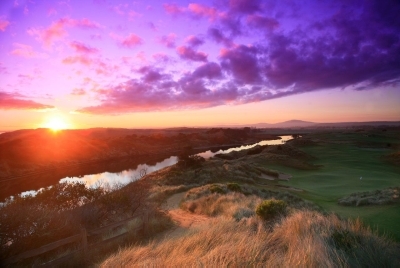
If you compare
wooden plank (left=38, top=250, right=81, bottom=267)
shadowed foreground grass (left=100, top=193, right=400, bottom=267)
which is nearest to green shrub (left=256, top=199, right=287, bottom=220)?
shadowed foreground grass (left=100, top=193, right=400, bottom=267)

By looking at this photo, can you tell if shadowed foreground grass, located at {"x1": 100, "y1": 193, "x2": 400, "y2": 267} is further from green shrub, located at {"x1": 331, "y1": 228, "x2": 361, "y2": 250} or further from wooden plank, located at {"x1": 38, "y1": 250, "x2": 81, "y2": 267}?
wooden plank, located at {"x1": 38, "y1": 250, "x2": 81, "y2": 267}

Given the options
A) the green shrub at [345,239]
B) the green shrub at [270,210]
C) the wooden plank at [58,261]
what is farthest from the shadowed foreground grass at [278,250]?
the green shrub at [270,210]

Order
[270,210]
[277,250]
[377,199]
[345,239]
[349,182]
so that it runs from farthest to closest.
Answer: [349,182] < [377,199] < [270,210] < [345,239] < [277,250]

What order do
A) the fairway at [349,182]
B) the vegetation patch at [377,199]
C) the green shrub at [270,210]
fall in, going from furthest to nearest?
the vegetation patch at [377,199] → the fairway at [349,182] → the green shrub at [270,210]

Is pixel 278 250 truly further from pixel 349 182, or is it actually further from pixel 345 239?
pixel 349 182

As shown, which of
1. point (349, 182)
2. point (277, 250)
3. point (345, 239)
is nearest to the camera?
point (277, 250)

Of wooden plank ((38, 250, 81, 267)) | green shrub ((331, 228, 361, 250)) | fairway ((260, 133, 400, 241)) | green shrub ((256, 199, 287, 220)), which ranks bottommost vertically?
fairway ((260, 133, 400, 241))

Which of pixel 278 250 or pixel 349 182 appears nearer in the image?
pixel 278 250

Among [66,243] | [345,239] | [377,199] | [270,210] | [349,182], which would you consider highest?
[345,239]

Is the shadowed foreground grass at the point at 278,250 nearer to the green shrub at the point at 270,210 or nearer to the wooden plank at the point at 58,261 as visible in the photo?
the wooden plank at the point at 58,261

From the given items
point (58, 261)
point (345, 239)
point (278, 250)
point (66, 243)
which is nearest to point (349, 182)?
point (345, 239)

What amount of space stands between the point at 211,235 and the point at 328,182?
31.6 meters

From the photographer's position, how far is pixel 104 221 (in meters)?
11.3

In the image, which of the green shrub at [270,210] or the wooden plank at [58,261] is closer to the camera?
the wooden plank at [58,261]
